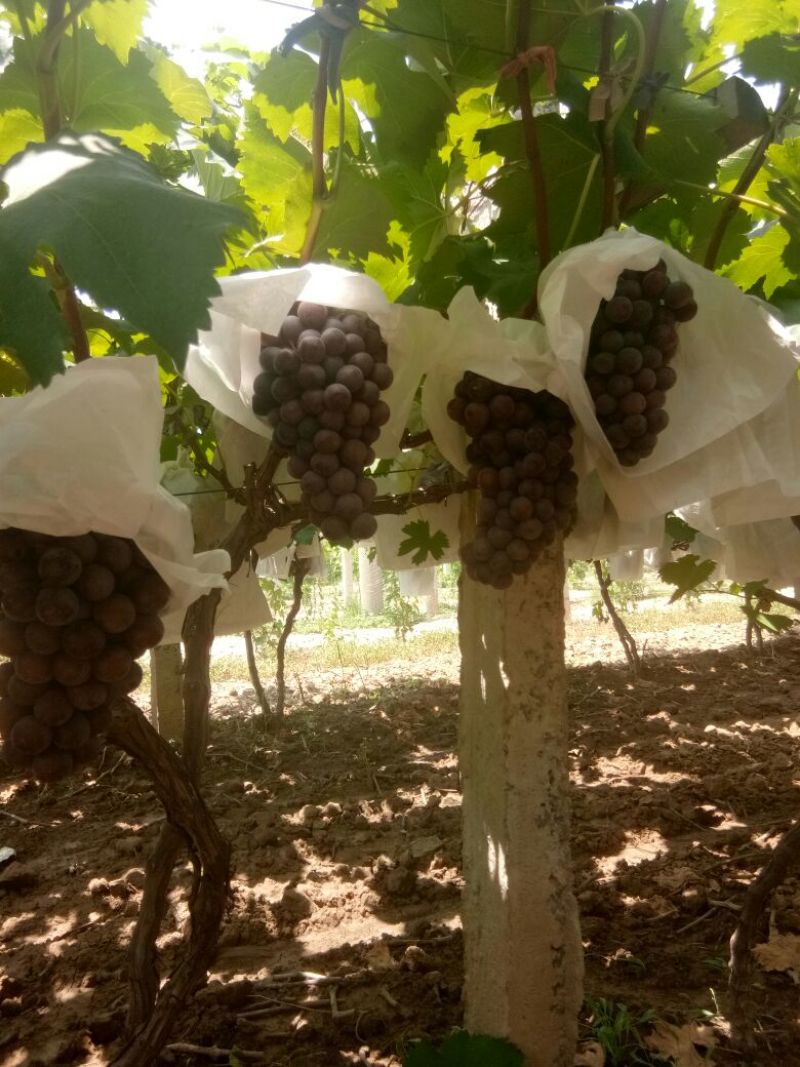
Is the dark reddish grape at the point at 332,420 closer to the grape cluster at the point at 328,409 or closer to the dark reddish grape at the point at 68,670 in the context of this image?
the grape cluster at the point at 328,409

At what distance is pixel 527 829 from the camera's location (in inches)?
51.3

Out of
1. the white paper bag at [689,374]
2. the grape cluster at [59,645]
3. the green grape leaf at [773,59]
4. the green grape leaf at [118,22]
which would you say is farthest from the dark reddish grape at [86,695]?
the green grape leaf at [773,59]

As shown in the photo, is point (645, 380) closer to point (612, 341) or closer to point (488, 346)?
point (612, 341)

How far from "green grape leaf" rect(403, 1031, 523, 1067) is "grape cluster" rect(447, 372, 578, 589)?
0.73 m

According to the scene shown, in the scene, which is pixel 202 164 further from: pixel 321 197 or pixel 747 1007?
pixel 747 1007

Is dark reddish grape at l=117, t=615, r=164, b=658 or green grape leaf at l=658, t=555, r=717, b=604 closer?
dark reddish grape at l=117, t=615, r=164, b=658

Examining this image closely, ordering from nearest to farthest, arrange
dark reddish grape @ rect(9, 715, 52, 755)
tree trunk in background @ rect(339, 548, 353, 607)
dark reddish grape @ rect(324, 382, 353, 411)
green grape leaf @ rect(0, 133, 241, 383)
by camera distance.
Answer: green grape leaf @ rect(0, 133, 241, 383), dark reddish grape @ rect(9, 715, 52, 755), dark reddish grape @ rect(324, 382, 353, 411), tree trunk in background @ rect(339, 548, 353, 607)

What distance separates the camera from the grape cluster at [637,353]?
0.99m

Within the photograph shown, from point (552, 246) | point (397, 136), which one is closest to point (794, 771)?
point (552, 246)

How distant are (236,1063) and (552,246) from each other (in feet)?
5.25

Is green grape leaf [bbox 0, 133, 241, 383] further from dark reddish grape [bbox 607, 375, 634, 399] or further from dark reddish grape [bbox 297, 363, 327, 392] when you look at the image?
dark reddish grape [bbox 607, 375, 634, 399]

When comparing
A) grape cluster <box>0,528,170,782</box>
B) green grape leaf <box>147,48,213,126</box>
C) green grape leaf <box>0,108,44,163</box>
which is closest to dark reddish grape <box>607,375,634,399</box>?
grape cluster <box>0,528,170,782</box>

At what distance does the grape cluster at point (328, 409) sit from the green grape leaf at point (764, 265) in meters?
0.86

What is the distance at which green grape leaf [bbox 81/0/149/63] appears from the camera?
48.6 inches
